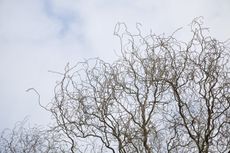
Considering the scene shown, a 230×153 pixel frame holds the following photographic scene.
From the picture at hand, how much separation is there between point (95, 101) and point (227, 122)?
6.13ft

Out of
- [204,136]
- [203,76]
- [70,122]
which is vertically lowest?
[204,136]

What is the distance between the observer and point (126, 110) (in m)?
5.60

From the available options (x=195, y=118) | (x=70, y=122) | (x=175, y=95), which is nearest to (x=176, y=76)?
(x=175, y=95)

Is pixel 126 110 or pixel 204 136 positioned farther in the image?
pixel 126 110

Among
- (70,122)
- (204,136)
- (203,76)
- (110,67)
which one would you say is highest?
(110,67)

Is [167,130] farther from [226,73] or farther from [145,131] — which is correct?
[226,73]

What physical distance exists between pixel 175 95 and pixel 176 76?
270 millimetres

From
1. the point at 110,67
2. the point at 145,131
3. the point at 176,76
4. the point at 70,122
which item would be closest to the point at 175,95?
the point at 176,76

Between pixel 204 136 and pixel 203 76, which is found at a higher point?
pixel 203 76

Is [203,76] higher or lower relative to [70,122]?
higher

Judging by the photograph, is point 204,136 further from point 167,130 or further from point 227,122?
point 167,130

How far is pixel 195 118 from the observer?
520cm

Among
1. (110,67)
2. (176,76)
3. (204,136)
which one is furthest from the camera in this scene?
(110,67)

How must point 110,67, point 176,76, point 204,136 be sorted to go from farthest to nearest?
point 110,67 < point 176,76 < point 204,136
